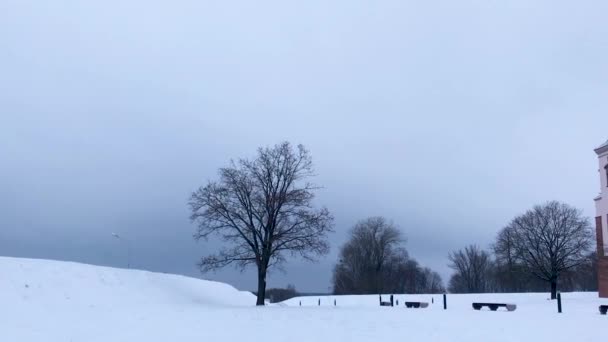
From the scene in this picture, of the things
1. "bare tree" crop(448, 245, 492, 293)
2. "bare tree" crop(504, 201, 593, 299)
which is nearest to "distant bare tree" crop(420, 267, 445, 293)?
"bare tree" crop(448, 245, 492, 293)

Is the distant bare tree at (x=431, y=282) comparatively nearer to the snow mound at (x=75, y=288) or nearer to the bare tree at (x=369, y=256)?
the bare tree at (x=369, y=256)

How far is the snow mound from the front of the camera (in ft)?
75.8

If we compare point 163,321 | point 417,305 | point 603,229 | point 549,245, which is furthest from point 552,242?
point 163,321

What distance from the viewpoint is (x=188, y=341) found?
1811 cm

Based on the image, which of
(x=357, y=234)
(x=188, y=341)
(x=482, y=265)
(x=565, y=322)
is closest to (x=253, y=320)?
(x=188, y=341)

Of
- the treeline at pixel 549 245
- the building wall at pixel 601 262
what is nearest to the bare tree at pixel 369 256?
the treeline at pixel 549 245

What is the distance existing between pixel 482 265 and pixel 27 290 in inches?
3990

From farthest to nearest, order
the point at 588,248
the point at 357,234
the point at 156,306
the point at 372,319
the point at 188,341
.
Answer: the point at 357,234, the point at 588,248, the point at 156,306, the point at 372,319, the point at 188,341

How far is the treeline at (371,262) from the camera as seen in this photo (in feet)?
327

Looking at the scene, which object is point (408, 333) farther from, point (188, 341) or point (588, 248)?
point (588, 248)

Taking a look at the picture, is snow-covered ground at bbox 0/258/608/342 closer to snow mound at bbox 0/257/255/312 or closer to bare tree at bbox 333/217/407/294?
snow mound at bbox 0/257/255/312

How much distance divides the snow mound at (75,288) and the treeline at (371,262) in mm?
64973

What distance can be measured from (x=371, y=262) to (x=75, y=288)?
7766cm

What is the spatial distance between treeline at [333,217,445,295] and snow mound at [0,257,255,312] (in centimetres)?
6497
